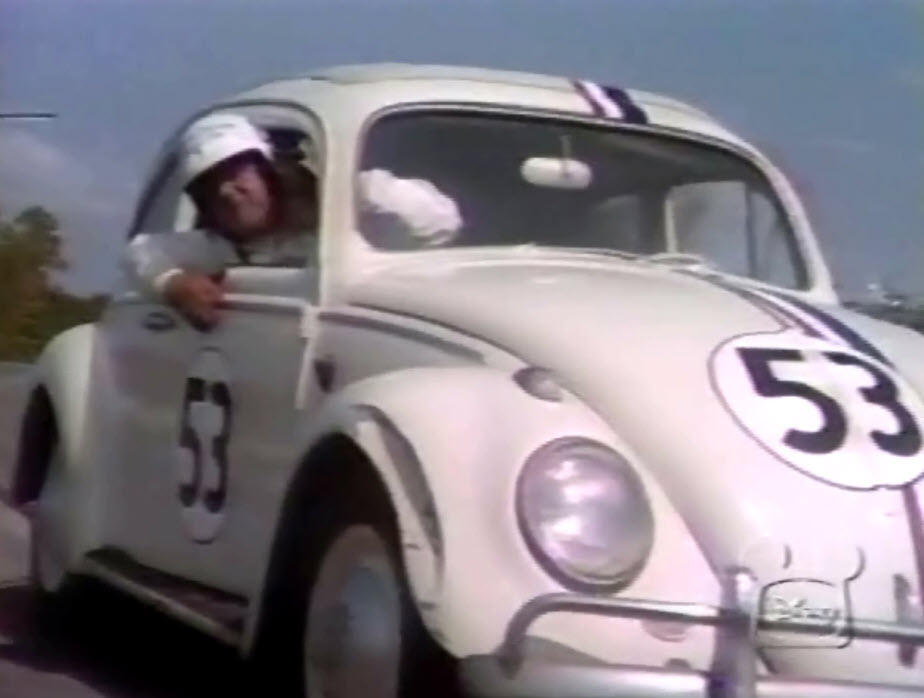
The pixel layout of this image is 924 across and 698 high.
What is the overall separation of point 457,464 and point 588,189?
6.09 feet

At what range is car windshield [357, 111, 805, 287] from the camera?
17.8 ft

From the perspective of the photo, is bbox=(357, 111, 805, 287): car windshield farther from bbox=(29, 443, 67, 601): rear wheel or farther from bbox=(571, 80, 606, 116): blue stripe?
bbox=(29, 443, 67, 601): rear wheel

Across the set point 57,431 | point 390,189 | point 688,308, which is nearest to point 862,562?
point 688,308

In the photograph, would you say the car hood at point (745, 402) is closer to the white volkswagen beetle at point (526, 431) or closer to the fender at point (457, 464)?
the white volkswagen beetle at point (526, 431)

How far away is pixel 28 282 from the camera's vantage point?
14211mm

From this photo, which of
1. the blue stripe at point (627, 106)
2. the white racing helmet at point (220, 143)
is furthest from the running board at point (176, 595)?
the blue stripe at point (627, 106)

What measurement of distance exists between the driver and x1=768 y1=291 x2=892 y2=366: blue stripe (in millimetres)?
1056

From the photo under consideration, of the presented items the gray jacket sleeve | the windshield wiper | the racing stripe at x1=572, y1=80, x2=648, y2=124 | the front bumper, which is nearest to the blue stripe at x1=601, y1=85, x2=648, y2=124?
the racing stripe at x1=572, y1=80, x2=648, y2=124

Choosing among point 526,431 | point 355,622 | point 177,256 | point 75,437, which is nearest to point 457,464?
point 526,431

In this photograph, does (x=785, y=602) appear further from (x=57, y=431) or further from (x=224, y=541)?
(x=57, y=431)

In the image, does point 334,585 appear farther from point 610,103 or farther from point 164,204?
point 164,204

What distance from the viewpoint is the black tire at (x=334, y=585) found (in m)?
3.91

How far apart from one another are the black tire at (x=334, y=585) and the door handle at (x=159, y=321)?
1245 mm

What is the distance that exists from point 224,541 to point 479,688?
1.69 m
